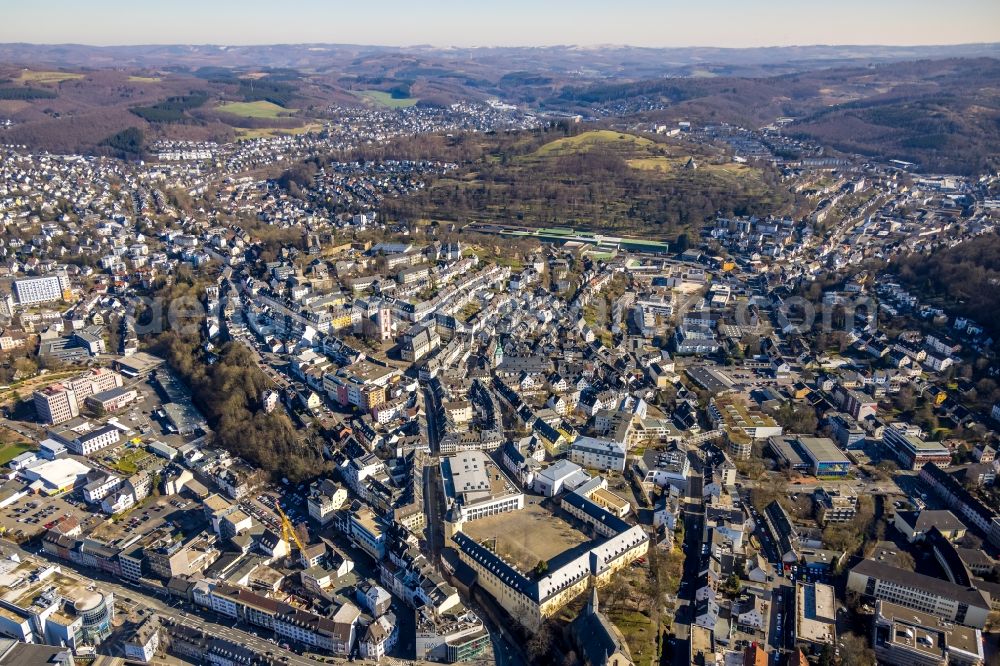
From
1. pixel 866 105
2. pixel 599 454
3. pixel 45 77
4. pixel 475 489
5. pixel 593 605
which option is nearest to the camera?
pixel 593 605

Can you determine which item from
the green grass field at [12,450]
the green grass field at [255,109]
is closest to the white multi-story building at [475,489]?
the green grass field at [12,450]

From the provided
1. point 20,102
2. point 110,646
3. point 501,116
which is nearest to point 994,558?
point 110,646

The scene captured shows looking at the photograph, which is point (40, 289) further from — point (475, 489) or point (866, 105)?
point (866, 105)

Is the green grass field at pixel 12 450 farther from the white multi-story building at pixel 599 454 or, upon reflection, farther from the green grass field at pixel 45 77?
the green grass field at pixel 45 77

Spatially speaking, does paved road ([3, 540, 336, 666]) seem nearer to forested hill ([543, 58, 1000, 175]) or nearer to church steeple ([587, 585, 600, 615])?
church steeple ([587, 585, 600, 615])

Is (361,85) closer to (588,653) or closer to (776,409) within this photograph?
(776,409)

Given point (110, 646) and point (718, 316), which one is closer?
point (110, 646)

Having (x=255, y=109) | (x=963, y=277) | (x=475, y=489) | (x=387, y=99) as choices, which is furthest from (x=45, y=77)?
(x=963, y=277)
